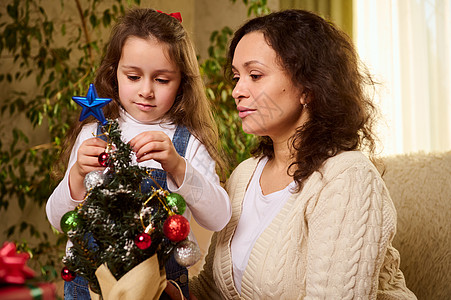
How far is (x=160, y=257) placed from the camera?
917mm

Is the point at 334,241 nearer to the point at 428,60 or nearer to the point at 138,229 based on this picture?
the point at 138,229

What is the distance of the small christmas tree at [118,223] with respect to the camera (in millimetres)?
853

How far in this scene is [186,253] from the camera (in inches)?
35.8

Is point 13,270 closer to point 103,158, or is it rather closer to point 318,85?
point 103,158

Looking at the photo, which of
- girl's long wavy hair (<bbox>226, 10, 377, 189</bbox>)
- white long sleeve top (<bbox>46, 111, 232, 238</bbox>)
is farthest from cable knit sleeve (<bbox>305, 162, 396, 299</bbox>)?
white long sleeve top (<bbox>46, 111, 232, 238</bbox>)

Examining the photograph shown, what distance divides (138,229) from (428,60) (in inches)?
91.3

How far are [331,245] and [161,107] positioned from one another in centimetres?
58

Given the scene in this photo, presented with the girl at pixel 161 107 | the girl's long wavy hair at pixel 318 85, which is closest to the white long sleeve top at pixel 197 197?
the girl at pixel 161 107

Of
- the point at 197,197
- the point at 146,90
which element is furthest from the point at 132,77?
the point at 197,197

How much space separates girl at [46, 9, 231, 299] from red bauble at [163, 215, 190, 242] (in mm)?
Result: 234

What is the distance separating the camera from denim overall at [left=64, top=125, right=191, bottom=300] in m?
1.32

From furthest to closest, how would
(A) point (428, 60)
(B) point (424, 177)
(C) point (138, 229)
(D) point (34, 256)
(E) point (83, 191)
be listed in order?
(D) point (34, 256)
(A) point (428, 60)
(B) point (424, 177)
(E) point (83, 191)
(C) point (138, 229)

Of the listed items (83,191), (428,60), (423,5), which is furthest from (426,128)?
(83,191)

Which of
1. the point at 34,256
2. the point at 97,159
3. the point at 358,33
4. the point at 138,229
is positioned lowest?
the point at 34,256
